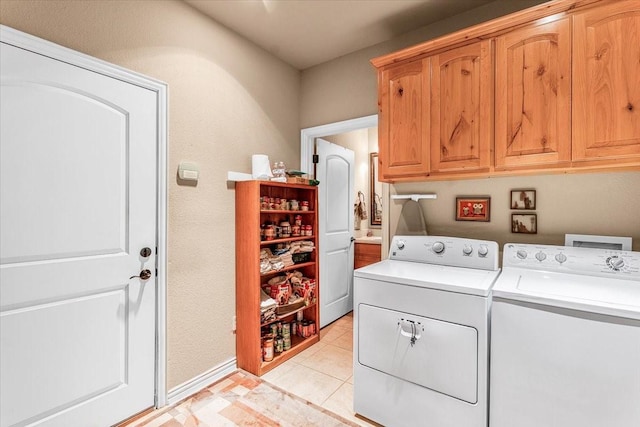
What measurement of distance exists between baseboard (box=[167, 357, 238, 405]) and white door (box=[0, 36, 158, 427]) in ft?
0.47

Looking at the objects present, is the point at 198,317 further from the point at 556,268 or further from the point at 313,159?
the point at 556,268

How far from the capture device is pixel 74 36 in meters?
1.57

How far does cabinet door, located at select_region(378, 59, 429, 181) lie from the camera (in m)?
1.97

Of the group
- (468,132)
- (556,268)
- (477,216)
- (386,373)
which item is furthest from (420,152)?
(386,373)

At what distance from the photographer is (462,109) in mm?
1826

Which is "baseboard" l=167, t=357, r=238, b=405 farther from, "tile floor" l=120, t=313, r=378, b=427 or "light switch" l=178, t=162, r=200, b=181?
"light switch" l=178, t=162, r=200, b=181

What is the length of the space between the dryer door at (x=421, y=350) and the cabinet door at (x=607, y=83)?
1.09 meters

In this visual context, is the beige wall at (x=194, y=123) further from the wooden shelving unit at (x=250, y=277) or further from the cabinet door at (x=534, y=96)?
the cabinet door at (x=534, y=96)

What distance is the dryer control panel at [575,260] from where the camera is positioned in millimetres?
1514

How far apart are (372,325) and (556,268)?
3.47 ft

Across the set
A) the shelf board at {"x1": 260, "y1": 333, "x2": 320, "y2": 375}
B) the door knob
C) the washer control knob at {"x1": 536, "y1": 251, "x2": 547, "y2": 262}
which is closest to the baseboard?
the shelf board at {"x1": 260, "y1": 333, "x2": 320, "y2": 375}

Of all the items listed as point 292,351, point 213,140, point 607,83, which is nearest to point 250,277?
point 292,351

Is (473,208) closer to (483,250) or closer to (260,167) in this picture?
(483,250)

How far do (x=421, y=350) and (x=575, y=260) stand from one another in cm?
97
